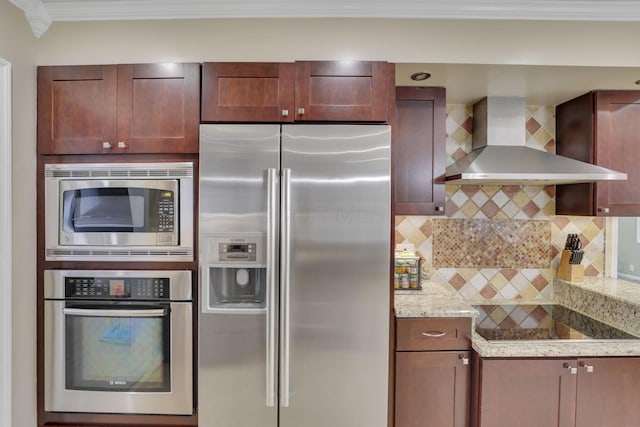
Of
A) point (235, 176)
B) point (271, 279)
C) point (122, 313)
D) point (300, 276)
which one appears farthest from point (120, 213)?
point (300, 276)

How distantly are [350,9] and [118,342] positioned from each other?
2111mm

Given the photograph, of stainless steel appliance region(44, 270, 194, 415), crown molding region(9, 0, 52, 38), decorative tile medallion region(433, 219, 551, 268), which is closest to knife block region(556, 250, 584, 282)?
decorative tile medallion region(433, 219, 551, 268)

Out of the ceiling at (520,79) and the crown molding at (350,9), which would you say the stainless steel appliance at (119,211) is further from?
the ceiling at (520,79)

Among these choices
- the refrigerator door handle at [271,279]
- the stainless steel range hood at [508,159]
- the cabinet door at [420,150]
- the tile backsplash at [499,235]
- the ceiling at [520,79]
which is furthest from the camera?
the tile backsplash at [499,235]

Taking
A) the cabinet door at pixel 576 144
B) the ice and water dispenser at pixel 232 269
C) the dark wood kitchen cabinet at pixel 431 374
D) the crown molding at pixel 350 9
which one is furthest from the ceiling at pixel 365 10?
the dark wood kitchen cabinet at pixel 431 374

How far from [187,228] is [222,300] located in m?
0.41

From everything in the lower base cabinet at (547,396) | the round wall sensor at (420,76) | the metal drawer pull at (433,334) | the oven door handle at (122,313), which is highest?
the round wall sensor at (420,76)

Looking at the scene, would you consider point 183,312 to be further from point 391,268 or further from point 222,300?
point 391,268

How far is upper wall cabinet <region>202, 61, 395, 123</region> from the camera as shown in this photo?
6.09ft

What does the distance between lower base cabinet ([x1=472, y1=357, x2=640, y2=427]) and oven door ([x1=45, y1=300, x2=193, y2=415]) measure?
1.56m

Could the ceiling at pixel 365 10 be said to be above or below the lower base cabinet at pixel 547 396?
above

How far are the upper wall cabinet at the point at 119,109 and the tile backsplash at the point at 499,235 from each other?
160 cm

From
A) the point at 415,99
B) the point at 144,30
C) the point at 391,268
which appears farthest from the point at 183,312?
the point at 415,99

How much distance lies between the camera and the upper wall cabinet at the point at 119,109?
1.89m
